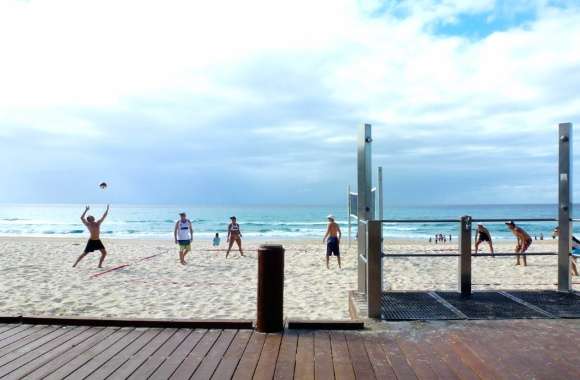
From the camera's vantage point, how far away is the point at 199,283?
31.5ft

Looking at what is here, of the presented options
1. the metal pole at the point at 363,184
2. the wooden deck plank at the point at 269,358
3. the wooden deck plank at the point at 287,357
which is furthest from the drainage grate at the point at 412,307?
the wooden deck plank at the point at 269,358

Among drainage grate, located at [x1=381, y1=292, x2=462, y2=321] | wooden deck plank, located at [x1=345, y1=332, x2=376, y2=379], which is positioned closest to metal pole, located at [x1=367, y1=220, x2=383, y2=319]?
drainage grate, located at [x1=381, y1=292, x2=462, y2=321]

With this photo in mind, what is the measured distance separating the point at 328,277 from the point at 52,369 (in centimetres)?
764

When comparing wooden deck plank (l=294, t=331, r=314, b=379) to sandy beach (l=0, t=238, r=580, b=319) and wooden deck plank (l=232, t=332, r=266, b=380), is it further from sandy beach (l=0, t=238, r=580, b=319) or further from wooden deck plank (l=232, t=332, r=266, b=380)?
sandy beach (l=0, t=238, r=580, b=319)

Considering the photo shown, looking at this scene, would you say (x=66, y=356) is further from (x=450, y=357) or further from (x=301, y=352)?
(x=450, y=357)

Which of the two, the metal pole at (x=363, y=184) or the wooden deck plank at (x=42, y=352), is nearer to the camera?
the wooden deck plank at (x=42, y=352)

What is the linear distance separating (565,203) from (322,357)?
4.40m

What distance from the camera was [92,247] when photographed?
11.8 meters

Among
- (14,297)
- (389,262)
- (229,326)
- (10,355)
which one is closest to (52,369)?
(10,355)

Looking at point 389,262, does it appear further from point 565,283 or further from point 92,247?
point 92,247

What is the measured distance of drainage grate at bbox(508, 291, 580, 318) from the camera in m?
4.98

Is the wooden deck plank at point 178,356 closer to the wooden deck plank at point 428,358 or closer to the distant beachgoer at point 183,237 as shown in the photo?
the wooden deck plank at point 428,358

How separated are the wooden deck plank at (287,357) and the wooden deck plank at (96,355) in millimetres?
1359

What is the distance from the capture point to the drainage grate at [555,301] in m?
4.98
